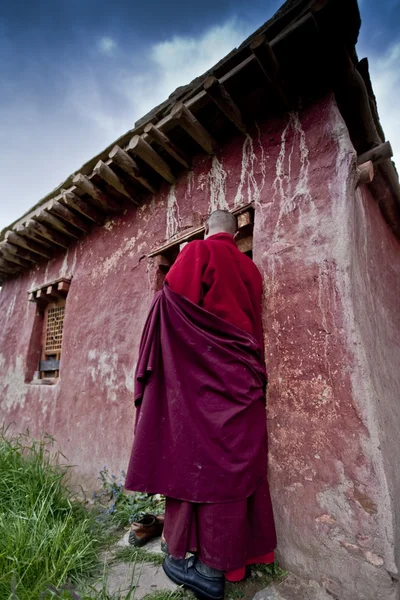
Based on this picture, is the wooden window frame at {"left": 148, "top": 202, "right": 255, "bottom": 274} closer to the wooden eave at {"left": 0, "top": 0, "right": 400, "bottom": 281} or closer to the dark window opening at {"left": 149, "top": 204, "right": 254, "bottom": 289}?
the dark window opening at {"left": 149, "top": 204, "right": 254, "bottom": 289}

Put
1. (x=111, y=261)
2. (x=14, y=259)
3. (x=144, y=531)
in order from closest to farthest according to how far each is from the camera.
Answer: (x=144, y=531)
(x=111, y=261)
(x=14, y=259)

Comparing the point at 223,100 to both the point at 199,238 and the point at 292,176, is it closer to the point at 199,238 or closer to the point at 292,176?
the point at 292,176

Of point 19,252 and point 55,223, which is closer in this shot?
point 55,223

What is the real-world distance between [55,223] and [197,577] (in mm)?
3838

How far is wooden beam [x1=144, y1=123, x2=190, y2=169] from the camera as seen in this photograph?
2.64 metres

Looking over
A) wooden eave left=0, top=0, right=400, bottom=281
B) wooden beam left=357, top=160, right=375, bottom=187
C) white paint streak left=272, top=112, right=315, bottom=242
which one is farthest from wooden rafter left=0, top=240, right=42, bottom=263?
wooden beam left=357, top=160, right=375, bottom=187

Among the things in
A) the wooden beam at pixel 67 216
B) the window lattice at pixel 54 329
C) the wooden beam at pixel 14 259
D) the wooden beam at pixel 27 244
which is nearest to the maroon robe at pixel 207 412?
the wooden beam at pixel 67 216

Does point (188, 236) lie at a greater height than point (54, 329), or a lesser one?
greater

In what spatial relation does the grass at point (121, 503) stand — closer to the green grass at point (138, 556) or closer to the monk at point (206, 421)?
the green grass at point (138, 556)

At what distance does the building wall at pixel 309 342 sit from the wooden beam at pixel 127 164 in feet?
0.82

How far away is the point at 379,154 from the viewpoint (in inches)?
85.7

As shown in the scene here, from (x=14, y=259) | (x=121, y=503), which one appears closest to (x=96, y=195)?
(x=14, y=259)

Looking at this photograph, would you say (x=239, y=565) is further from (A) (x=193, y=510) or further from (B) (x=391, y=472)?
(B) (x=391, y=472)

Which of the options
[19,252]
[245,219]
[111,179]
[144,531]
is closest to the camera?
[144,531]
